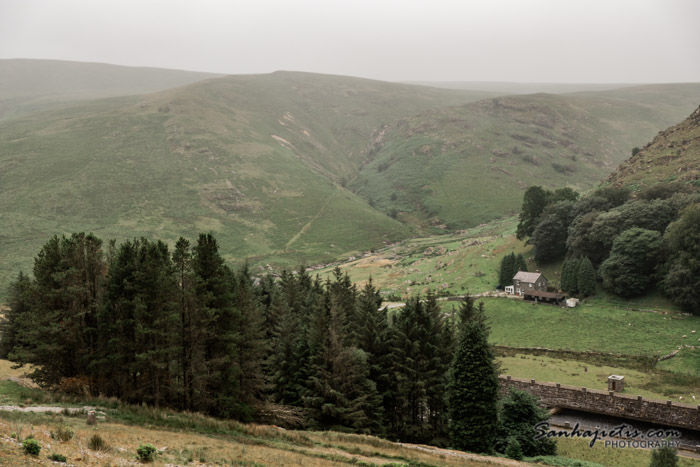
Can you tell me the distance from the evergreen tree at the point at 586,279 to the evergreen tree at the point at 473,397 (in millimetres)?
38326

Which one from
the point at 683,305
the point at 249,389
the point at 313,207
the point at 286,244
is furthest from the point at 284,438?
the point at 313,207

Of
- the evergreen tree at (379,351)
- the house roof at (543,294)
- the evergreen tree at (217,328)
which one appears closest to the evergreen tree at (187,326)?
the evergreen tree at (217,328)

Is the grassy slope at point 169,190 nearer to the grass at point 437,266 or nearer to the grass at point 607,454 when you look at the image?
the grass at point 437,266

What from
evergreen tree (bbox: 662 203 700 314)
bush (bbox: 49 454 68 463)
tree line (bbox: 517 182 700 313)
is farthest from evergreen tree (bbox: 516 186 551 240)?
bush (bbox: 49 454 68 463)

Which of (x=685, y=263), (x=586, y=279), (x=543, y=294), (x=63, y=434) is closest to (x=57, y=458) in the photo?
(x=63, y=434)

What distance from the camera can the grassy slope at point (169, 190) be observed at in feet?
409

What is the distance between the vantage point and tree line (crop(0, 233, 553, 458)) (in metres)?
30.5

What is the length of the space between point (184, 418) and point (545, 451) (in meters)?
23.5

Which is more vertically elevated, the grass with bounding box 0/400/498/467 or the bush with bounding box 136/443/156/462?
the bush with bounding box 136/443/156/462

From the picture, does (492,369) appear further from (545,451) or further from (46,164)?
(46,164)

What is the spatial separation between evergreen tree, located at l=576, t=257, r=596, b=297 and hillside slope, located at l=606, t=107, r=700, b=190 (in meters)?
27.2

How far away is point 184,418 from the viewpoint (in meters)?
27.3

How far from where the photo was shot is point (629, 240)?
6312 cm

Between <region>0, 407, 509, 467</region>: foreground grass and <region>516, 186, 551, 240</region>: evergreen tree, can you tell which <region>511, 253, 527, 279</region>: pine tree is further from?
<region>0, 407, 509, 467</region>: foreground grass
